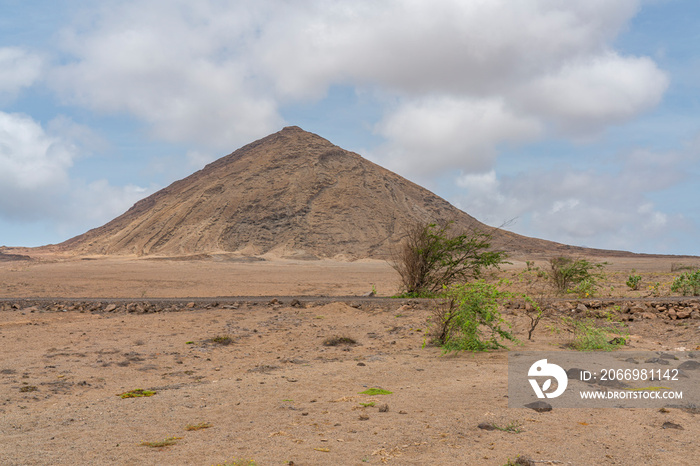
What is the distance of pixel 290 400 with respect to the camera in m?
5.60

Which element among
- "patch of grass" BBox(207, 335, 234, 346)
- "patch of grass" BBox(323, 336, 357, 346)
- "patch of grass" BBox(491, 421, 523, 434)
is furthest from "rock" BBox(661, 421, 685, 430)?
"patch of grass" BBox(207, 335, 234, 346)

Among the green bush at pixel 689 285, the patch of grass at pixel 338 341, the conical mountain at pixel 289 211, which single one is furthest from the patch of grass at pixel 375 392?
the conical mountain at pixel 289 211

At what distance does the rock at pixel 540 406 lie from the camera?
16.0ft

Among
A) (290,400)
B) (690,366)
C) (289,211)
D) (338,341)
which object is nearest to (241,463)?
(290,400)

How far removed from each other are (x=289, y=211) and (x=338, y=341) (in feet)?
190

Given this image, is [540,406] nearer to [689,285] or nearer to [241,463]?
[241,463]

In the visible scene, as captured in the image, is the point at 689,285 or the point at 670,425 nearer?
the point at 670,425

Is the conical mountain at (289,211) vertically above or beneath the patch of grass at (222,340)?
above

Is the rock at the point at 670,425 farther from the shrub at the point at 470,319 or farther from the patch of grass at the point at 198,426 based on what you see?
the patch of grass at the point at 198,426

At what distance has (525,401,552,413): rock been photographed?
4.88 meters

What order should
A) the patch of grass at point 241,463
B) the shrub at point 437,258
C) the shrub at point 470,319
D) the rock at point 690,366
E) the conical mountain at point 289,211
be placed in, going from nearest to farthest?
the patch of grass at point 241,463 < the rock at point 690,366 < the shrub at point 470,319 < the shrub at point 437,258 < the conical mountain at point 289,211

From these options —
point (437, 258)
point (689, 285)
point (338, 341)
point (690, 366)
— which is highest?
point (437, 258)

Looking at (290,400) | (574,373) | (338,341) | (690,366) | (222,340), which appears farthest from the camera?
(222,340)

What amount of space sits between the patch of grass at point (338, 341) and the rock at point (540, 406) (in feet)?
17.5
